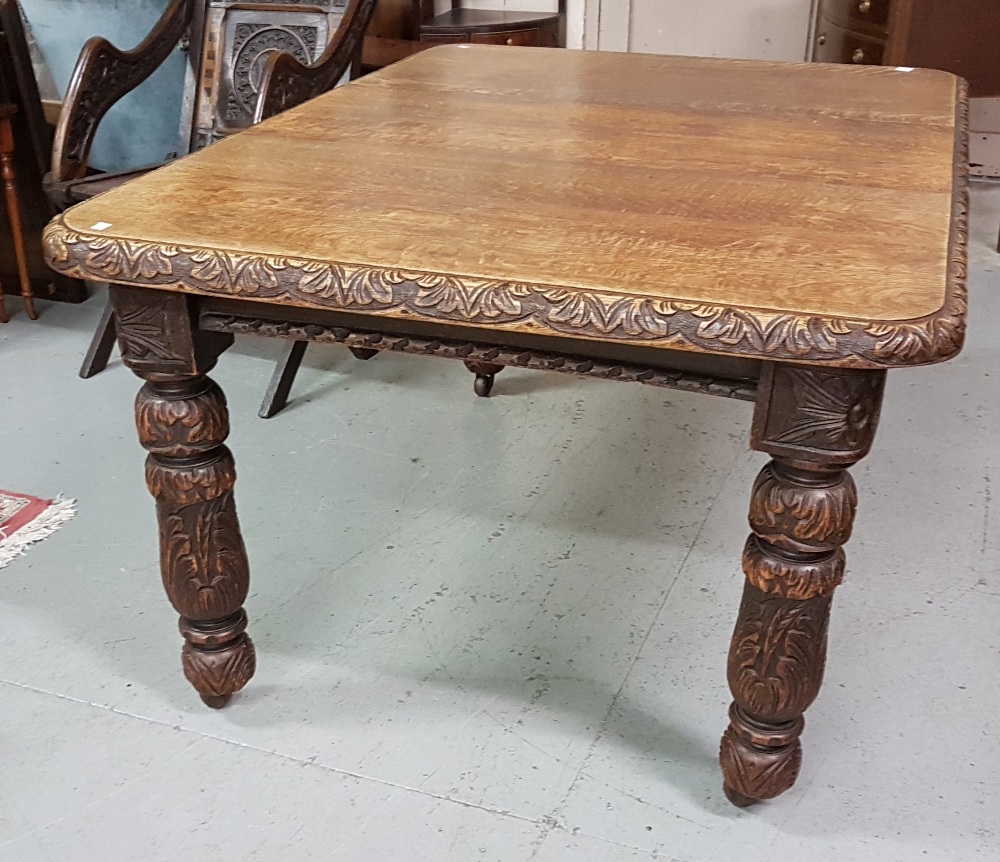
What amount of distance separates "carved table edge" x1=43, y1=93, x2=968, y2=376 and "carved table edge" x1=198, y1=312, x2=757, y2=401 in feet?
0.32

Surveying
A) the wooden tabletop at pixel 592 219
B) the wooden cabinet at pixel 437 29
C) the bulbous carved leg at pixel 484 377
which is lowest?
the bulbous carved leg at pixel 484 377

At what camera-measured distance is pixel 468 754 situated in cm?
140

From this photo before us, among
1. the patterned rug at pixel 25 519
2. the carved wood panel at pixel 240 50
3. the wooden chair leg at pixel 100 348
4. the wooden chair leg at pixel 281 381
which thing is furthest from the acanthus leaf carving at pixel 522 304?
the carved wood panel at pixel 240 50

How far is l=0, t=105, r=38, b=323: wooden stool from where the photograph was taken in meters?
2.55

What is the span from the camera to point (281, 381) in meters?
2.27

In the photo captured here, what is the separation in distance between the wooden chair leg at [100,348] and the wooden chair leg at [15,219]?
41cm

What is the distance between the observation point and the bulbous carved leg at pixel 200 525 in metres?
1.26

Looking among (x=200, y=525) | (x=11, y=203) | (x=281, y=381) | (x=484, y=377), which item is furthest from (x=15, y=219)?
(x=200, y=525)

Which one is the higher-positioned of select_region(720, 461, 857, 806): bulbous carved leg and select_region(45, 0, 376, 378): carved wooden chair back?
select_region(45, 0, 376, 378): carved wooden chair back

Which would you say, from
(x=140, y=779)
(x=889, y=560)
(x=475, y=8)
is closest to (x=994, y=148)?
(x=475, y=8)

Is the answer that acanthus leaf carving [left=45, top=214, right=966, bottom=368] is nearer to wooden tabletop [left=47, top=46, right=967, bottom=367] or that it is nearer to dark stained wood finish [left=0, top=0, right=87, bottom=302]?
wooden tabletop [left=47, top=46, right=967, bottom=367]

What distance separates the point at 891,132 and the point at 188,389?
1.05 metres

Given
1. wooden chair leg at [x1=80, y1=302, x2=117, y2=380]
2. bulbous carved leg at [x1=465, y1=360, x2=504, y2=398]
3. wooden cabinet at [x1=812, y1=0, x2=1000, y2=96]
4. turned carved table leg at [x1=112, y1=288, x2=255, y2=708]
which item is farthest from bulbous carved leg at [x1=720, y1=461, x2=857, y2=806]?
wooden cabinet at [x1=812, y1=0, x2=1000, y2=96]

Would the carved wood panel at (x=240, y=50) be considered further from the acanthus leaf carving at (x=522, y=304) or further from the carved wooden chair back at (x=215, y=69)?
the acanthus leaf carving at (x=522, y=304)
